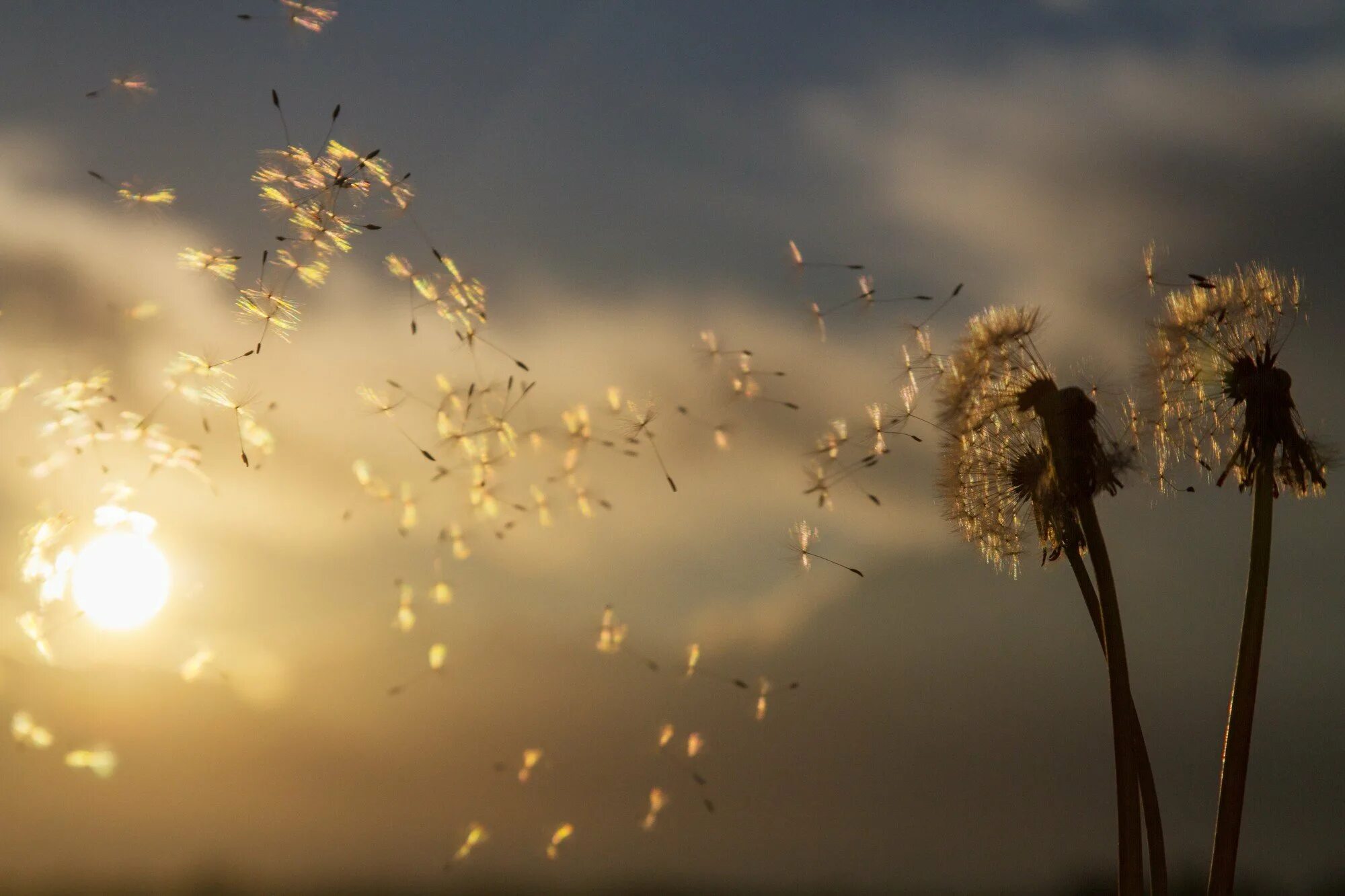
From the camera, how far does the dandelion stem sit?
86.0 ft

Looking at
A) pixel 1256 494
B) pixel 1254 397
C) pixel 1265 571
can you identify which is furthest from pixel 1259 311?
pixel 1265 571

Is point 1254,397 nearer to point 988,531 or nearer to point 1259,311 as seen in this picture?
point 1259,311

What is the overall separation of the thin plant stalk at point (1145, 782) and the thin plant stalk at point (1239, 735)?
1158mm

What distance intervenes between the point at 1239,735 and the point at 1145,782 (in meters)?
2.31

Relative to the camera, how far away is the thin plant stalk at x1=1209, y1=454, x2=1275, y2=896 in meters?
25.3

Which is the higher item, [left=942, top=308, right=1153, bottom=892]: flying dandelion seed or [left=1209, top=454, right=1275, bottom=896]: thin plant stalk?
[left=942, top=308, right=1153, bottom=892]: flying dandelion seed

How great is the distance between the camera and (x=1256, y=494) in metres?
27.0

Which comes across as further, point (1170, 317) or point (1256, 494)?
point (1170, 317)

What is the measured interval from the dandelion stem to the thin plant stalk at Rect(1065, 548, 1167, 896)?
234 millimetres

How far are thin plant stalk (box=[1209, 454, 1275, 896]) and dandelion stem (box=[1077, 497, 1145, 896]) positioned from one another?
149 cm

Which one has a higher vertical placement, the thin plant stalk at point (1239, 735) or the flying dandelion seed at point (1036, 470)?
the flying dandelion seed at point (1036, 470)

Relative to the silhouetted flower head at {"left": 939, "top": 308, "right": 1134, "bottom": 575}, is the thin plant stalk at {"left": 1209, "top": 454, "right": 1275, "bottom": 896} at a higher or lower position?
lower

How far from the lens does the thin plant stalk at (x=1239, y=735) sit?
25.3 meters

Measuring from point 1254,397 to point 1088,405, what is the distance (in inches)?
125
